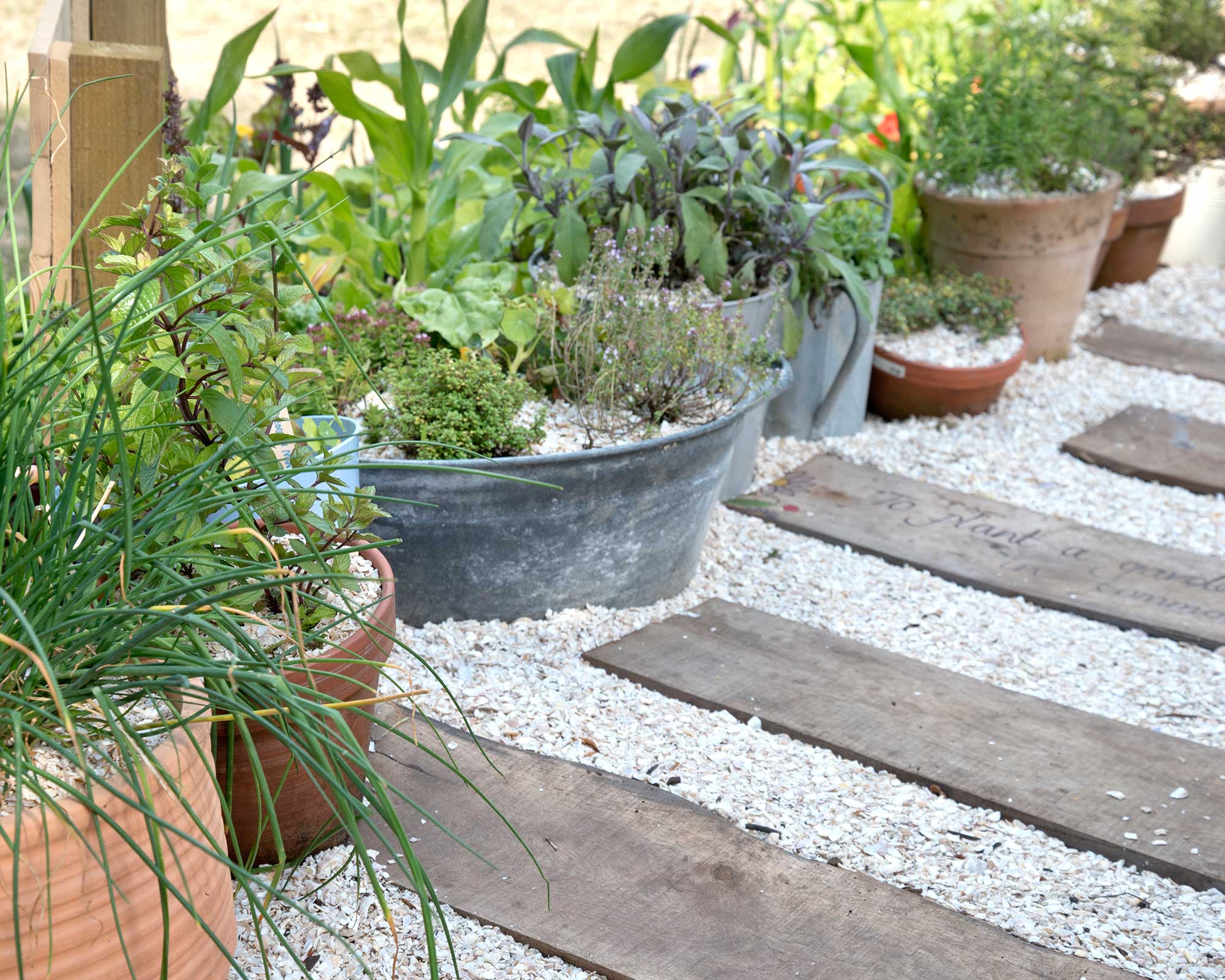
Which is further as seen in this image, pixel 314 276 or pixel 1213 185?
pixel 1213 185

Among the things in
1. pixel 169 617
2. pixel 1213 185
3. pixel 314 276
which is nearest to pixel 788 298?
pixel 314 276

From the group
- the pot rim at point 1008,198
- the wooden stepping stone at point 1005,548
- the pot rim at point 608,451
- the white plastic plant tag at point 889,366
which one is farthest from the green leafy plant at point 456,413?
the pot rim at point 1008,198

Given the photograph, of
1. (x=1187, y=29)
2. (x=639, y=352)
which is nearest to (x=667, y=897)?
(x=639, y=352)

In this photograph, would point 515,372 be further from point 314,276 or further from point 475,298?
point 314,276

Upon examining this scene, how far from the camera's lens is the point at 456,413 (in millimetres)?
2293

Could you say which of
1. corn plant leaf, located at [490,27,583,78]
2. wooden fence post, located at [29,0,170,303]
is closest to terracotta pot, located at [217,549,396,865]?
wooden fence post, located at [29,0,170,303]

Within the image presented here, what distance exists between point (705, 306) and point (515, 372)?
1.44 feet

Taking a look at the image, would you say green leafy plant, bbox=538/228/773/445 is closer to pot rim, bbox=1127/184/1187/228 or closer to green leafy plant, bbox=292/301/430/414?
green leafy plant, bbox=292/301/430/414

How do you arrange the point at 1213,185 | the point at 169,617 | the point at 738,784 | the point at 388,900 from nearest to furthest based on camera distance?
1. the point at 169,617
2. the point at 388,900
3. the point at 738,784
4. the point at 1213,185

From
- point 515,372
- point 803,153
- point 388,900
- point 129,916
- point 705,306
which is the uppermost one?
point 803,153

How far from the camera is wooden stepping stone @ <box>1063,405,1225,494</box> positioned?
11.4 ft

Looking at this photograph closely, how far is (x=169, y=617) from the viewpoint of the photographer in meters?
1.10

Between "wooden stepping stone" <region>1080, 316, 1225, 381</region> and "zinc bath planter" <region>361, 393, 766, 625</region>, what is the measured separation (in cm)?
238

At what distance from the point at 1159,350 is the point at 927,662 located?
249 centimetres
